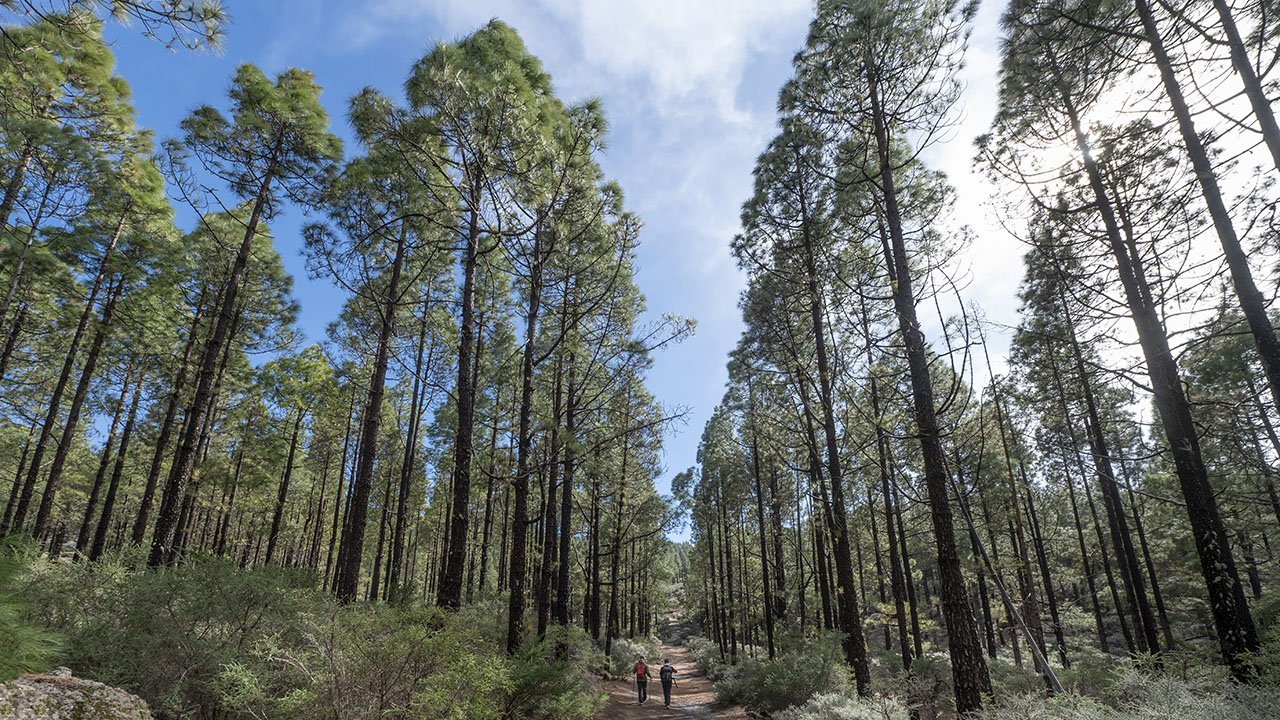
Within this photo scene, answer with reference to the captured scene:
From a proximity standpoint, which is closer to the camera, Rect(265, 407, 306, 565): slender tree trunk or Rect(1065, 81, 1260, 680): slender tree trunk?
Rect(1065, 81, 1260, 680): slender tree trunk

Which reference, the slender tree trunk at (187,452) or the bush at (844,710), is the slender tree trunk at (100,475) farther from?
the bush at (844,710)

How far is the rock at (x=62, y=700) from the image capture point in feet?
9.06

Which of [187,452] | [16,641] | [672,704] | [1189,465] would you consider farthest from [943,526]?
[187,452]

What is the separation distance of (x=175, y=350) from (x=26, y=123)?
29.0ft

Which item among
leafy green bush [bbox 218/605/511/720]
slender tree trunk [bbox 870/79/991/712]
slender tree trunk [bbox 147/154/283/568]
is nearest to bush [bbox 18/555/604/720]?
leafy green bush [bbox 218/605/511/720]

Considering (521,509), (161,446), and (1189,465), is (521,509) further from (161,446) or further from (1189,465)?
(1189,465)

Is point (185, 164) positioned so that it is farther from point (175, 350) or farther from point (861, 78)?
point (861, 78)

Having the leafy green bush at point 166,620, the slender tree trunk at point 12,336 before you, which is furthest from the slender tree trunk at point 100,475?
the leafy green bush at point 166,620

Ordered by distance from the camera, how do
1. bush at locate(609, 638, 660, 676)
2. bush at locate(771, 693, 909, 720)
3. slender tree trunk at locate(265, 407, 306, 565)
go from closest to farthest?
bush at locate(771, 693, 909, 720), slender tree trunk at locate(265, 407, 306, 565), bush at locate(609, 638, 660, 676)

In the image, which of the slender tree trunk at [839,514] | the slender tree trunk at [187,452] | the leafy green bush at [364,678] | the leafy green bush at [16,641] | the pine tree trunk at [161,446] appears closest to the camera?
the leafy green bush at [16,641]

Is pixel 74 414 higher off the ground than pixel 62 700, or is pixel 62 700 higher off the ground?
pixel 74 414

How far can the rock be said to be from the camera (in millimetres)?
2762

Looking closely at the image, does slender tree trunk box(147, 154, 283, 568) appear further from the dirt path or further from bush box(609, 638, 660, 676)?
bush box(609, 638, 660, 676)

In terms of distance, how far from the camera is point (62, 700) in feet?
9.78
